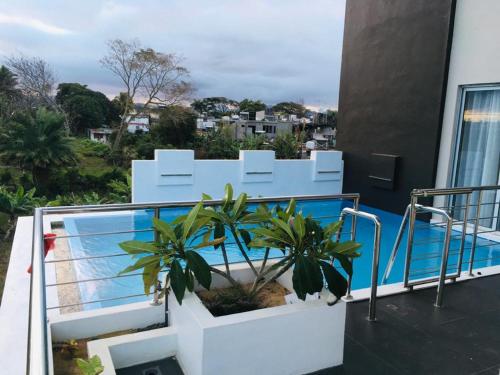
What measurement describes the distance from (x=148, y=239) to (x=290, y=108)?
3630 centimetres

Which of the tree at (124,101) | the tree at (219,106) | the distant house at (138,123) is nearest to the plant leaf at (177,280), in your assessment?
the distant house at (138,123)

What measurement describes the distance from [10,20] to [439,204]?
57.0 ft

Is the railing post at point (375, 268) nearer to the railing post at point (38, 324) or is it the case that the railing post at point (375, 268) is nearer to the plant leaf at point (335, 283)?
the plant leaf at point (335, 283)

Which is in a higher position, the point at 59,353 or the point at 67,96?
the point at 67,96

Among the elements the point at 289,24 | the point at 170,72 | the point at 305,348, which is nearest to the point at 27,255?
the point at 305,348

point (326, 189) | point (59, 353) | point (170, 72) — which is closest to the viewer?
point (59, 353)

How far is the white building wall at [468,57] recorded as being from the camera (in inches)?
263

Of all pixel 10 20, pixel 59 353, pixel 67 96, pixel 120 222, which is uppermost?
pixel 10 20

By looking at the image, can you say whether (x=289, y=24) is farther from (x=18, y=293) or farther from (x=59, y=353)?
(x=59, y=353)

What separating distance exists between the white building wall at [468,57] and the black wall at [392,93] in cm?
14

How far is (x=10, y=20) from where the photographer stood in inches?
632

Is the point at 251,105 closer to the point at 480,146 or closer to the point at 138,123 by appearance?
the point at 138,123

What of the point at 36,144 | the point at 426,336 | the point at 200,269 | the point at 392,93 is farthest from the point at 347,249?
the point at 36,144

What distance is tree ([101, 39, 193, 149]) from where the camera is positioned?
19.1 m
